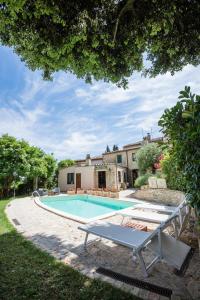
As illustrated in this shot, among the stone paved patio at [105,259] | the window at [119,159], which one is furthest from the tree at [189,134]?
the window at [119,159]

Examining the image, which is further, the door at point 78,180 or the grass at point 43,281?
the door at point 78,180

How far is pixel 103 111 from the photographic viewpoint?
2138cm

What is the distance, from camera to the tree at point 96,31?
455 centimetres

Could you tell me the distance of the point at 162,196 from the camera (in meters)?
13.9

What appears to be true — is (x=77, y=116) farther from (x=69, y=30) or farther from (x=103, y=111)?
(x=69, y=30)

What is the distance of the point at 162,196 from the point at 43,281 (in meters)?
11.9

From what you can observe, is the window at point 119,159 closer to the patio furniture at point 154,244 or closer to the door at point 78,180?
the door at point 78,180

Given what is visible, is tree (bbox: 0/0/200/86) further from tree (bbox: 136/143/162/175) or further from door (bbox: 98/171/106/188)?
door (bbox: 98/171/106/188)

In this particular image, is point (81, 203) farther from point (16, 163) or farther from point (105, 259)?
point (105, 259)

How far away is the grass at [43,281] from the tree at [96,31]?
5.31 meters

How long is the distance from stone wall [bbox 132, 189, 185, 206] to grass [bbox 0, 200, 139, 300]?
9.93m

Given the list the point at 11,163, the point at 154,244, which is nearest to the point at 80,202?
the point at 11,163

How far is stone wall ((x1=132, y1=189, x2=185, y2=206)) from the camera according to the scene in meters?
12.7

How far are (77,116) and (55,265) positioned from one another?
65.9 feet
